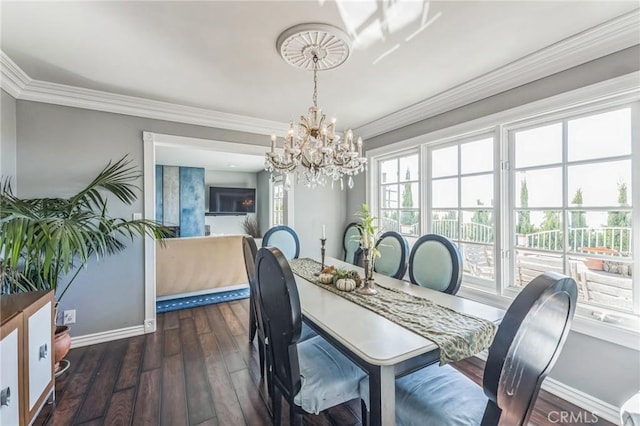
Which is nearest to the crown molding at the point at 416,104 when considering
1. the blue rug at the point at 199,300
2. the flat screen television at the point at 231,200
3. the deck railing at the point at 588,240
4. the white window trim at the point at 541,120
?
the white window trim at the point at 541,120

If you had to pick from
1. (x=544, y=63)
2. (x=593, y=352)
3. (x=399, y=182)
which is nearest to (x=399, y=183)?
(x=399, y=182)

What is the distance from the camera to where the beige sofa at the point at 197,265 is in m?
3.69

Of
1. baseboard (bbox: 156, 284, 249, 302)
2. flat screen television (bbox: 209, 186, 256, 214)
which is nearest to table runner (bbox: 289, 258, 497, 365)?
baseboard (bbox: 156, 284, 249, 302)

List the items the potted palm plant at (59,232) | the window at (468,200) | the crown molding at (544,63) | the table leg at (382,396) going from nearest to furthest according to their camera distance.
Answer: the table leg at (382,396)
the crown molding at (544,63)
the potted palm plant at (59,232)
the window at (468,200)

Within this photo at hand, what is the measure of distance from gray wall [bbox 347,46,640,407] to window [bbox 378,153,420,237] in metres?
1.18

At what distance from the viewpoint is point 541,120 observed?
2.15 metres

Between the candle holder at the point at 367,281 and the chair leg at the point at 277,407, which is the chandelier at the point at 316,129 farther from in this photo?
the chair leg at the point at 277,407

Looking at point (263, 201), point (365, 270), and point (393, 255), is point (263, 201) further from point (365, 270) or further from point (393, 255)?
point (365, 270)

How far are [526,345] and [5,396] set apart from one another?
2.23 meters

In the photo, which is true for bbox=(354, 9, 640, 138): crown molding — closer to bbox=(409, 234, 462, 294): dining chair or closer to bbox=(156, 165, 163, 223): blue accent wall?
bbox=(409, 234, 462, 294): dining chair

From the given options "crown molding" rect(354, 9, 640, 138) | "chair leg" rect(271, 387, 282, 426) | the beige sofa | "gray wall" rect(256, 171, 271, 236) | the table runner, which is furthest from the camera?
"gray wall" rect(256, 171, 271, 236)

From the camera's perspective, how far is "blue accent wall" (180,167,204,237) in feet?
23.7

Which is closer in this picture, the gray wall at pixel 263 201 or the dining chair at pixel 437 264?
the dining chair at pixel 437 264

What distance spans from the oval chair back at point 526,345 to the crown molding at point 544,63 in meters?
1.82
